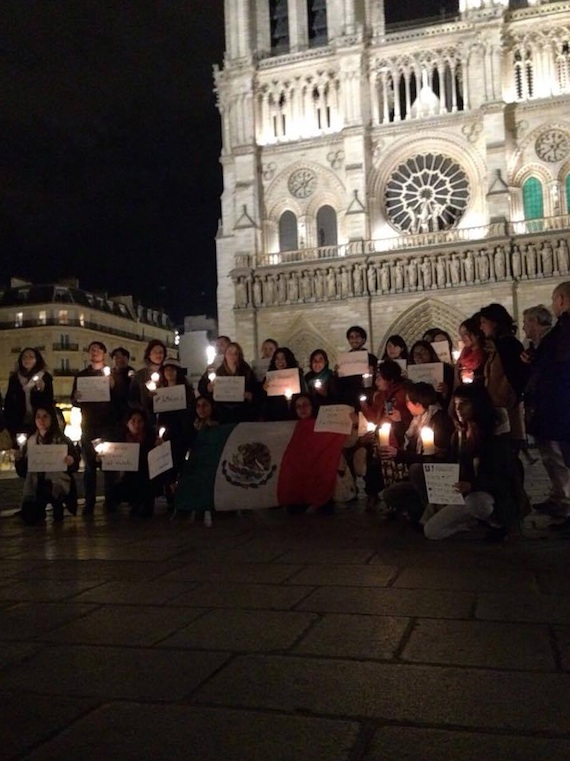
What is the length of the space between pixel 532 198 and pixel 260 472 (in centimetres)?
2441

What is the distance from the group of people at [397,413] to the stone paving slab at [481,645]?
219 centimetres

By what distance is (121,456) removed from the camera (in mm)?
8039

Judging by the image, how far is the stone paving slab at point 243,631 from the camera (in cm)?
342

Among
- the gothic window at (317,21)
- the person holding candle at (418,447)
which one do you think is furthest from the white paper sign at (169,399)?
the gothic window at (317,21)

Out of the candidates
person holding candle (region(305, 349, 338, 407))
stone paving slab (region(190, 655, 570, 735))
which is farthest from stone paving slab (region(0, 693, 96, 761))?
person holding candle (region(305, 349, 338, 407))

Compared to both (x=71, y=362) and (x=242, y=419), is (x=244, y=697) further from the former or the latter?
(x=71, y=362)

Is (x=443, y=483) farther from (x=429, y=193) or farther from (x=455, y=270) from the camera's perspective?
(x=429, y=193)

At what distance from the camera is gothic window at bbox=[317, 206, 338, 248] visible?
3112 centimetres

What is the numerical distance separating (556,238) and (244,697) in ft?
88.7

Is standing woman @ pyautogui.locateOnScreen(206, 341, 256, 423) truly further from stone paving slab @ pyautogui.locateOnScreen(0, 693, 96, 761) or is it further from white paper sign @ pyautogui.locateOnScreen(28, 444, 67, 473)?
stone paving slab @ pyautogui.locateOnScreen(0, 693, 96, 761)

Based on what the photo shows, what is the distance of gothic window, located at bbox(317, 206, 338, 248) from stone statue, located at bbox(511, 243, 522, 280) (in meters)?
7.14

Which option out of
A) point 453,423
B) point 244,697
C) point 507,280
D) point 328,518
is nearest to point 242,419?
point 328,518

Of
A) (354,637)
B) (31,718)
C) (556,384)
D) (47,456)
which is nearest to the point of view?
(31,718)

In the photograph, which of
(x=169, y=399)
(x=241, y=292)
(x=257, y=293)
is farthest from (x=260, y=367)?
(x=241, y=292)
